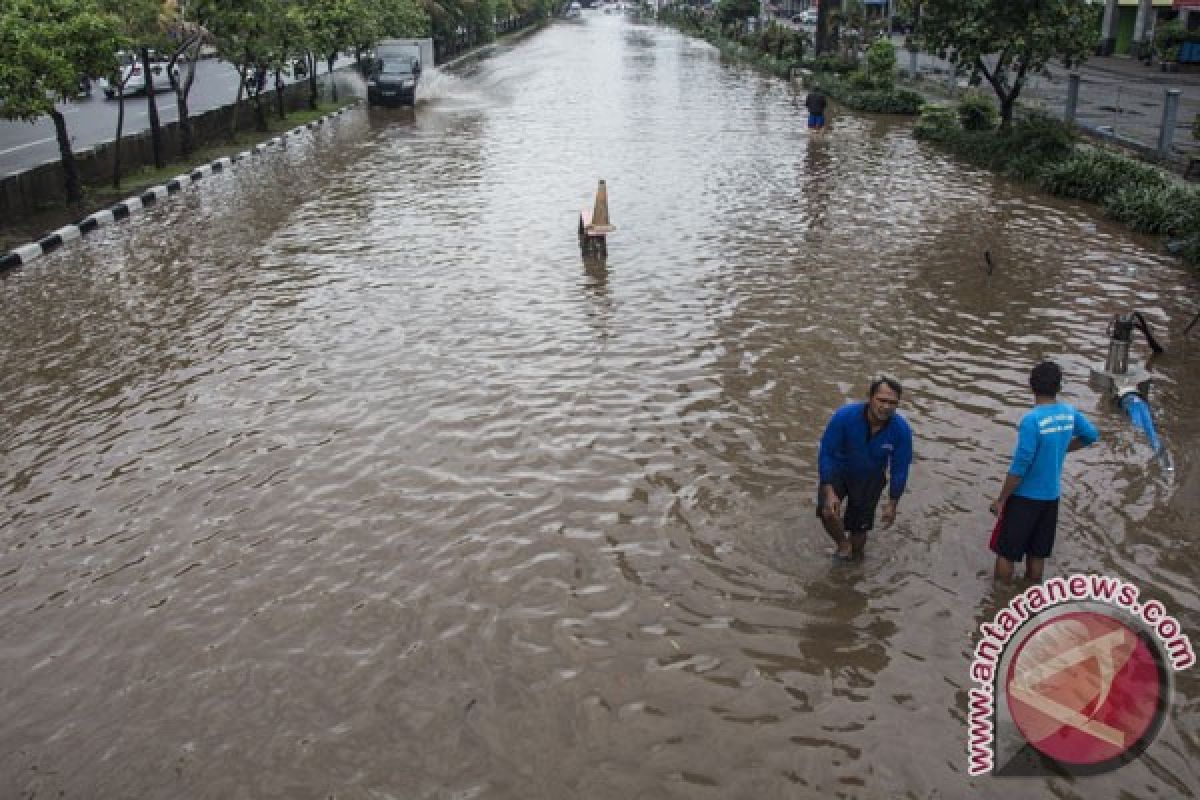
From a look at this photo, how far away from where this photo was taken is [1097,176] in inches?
698

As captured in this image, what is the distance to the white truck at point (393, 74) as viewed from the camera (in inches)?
1316

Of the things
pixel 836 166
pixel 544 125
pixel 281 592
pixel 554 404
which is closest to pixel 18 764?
pixel 281 592

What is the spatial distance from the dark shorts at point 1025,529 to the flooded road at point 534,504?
0.38 metres

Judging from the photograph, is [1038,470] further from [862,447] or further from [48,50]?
[48,50]

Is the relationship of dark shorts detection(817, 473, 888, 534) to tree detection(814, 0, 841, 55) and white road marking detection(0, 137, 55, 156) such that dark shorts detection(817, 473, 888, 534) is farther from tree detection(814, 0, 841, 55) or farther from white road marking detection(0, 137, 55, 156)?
tree detection(814, 0, 841, 55)

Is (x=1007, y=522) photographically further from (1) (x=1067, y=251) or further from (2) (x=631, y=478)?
(1) (x=1067, y=251)

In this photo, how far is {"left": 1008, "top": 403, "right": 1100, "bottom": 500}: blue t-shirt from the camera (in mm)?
5668

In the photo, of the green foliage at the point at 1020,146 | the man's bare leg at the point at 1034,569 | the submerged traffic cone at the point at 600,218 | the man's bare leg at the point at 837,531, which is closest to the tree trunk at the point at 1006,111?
the green foliage at the point at 1020,146

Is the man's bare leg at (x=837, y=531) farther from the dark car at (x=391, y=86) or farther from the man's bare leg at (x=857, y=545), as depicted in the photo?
the dark car at (x=391, y=86)

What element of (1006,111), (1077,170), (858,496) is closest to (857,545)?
(858,496)

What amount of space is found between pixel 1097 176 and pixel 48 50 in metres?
18.4

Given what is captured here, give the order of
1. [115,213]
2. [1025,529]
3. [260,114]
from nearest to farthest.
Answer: [1025,529] < [115,213] < [260,114]

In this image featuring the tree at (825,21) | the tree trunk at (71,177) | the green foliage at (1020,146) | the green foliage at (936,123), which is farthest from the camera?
the tree at (825,21)

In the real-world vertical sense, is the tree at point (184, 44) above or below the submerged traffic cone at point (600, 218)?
above
